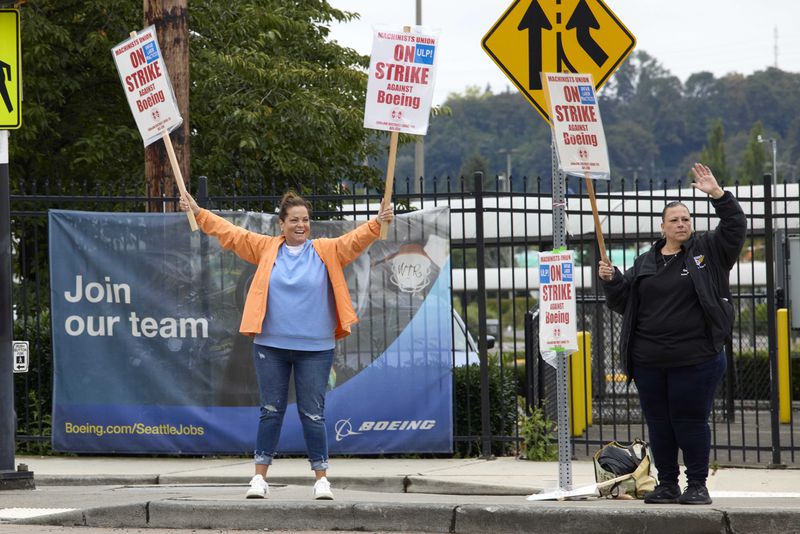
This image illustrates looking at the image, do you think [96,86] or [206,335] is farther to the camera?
[96,86]

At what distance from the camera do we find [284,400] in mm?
7707

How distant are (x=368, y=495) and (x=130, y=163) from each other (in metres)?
10.1

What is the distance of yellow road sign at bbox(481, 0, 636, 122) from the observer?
8.18 meters

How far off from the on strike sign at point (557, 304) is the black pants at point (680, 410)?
0.44m

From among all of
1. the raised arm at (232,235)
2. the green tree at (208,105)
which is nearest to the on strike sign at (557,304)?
the raised arm at (232,235)

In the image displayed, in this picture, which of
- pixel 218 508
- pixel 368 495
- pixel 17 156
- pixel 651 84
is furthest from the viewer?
pixel 651 84

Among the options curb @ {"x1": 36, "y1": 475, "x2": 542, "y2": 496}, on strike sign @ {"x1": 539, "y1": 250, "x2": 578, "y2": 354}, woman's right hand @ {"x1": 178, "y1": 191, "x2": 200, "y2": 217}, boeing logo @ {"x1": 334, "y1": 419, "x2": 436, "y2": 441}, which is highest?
woman's right hand @ {"x1": 178, "y1": 191, "x2": 200, "y2": 217}

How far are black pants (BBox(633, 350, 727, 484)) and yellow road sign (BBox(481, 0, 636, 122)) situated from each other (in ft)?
6.02

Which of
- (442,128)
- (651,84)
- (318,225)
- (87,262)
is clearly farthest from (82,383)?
(651,84)

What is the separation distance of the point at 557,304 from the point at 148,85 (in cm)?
305

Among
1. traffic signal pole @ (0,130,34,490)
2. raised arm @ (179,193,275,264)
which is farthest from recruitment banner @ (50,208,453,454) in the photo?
raised arm @ (179,193,275,264)

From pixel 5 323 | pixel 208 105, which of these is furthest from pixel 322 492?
pixel 208 105

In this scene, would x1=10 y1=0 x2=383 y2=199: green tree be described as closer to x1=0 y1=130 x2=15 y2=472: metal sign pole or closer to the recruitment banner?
the recruitment banner

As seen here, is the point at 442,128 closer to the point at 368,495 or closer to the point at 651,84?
the point at 651,84
